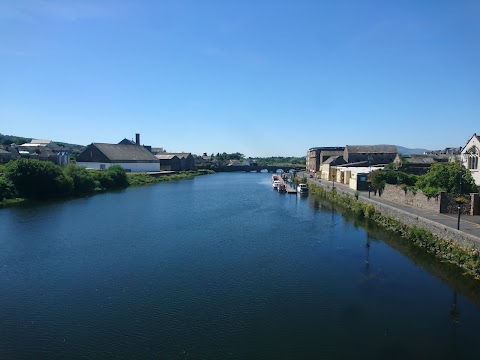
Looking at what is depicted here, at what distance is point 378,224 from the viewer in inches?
978

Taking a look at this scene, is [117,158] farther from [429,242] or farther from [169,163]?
[429,242]

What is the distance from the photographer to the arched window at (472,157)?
29.4 metres

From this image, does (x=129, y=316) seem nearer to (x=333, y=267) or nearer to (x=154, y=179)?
(x=333, y=267)

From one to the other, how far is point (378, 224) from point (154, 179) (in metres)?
43.8

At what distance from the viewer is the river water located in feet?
31.8

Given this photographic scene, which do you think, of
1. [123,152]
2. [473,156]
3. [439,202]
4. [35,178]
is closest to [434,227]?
[439,202]

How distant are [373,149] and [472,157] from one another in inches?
1146

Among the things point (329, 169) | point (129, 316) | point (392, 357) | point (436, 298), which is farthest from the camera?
point (329, 169)

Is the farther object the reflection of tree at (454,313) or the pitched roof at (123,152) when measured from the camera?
the pitched roof at (123,152)

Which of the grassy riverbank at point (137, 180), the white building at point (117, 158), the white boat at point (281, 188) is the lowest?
the white boat at point (281, 188)

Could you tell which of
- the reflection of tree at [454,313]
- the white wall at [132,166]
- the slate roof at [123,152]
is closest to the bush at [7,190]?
the white wall at [132,166]

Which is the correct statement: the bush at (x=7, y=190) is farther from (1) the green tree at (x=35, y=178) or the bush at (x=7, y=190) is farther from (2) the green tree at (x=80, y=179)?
(2) the green tree at (x=80, y=179)

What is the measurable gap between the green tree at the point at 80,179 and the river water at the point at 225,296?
1831 centimetres

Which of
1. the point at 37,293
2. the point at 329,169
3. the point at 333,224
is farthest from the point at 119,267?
the point at 329,169
